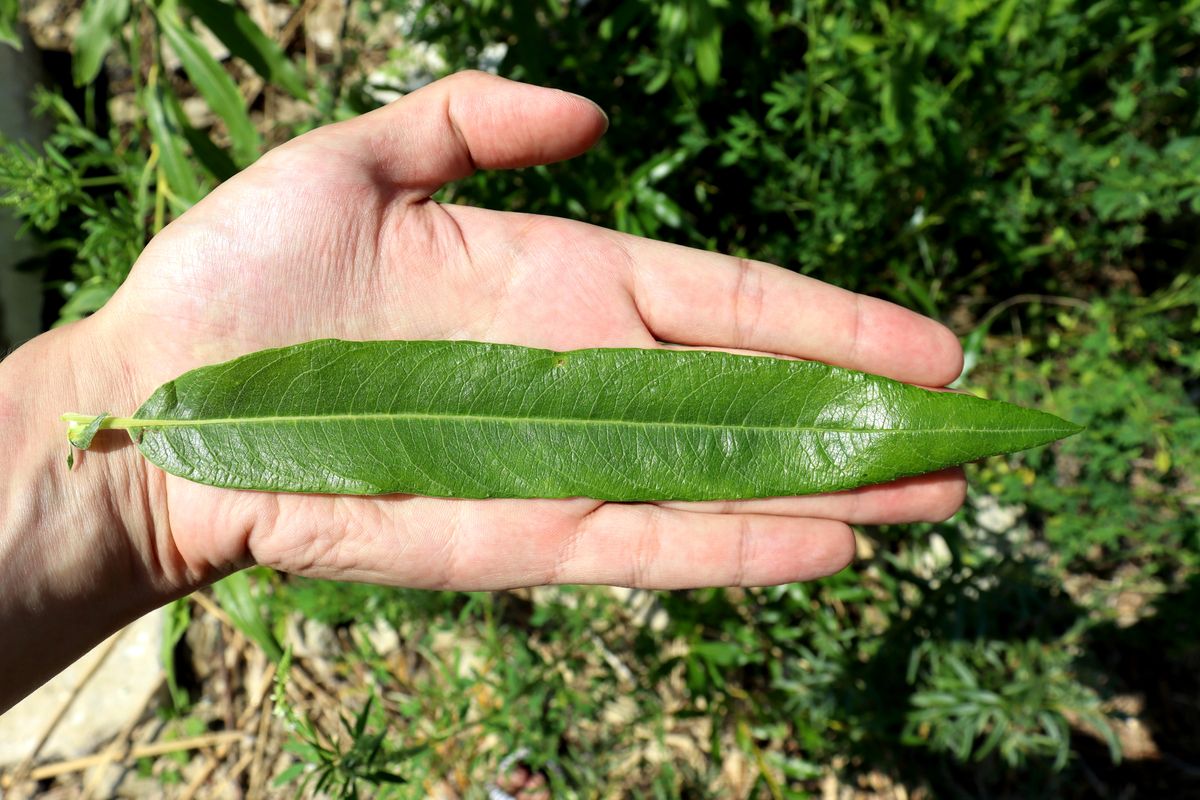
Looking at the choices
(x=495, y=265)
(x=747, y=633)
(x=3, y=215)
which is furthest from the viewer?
(x=3, y=215)

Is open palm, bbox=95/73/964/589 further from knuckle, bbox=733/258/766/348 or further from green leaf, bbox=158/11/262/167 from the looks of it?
green leaf, bbox=158/11/262/167

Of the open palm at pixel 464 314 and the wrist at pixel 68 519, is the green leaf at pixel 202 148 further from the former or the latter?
the wrist at pixel 68 519

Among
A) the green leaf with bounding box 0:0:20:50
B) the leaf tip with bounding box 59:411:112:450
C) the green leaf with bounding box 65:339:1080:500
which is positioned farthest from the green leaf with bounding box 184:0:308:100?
the leaf tip with bounding box 59:411:112:450

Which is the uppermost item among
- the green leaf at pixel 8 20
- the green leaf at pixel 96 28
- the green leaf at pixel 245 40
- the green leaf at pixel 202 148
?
the green leaf at pixel 8 20

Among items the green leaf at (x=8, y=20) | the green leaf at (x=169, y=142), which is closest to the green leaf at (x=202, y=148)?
the green leaf at (x=169, y=142)

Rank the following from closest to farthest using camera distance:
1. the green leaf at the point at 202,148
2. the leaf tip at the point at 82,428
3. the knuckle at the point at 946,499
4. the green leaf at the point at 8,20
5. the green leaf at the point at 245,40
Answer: the leaf tip at the point at 82,428, the green leaf at the point at 8,20, the knuckle at the point at 946,499, the green leaf at the point at 245,40, the green leaf at the point at 202,148

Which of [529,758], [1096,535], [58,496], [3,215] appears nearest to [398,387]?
[58,496]

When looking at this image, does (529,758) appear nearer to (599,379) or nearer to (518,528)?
→ (518,528)
